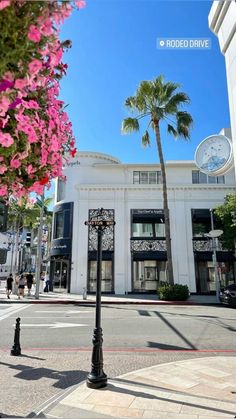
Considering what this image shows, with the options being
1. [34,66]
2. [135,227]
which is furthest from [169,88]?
[34,66]

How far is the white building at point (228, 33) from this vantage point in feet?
19.8

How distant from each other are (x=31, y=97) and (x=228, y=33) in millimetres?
4917

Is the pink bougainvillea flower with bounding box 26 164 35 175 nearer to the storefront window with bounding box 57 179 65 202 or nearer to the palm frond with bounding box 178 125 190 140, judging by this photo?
the palm frond with bounding box 178 125 190 140

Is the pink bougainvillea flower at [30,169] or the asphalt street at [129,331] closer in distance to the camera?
the pink bougainvillea flower at [30,169]

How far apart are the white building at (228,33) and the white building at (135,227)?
21.1m

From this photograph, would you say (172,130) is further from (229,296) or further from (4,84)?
(4,84)

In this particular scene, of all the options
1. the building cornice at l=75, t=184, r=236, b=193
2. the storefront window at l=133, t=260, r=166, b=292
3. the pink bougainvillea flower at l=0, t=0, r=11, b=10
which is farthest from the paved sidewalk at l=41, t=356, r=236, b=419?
the building cornice at l=75, t=184, r=236, b=193

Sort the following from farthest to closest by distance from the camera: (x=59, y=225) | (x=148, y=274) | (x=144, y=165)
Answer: (x=59, y=225) < (x=144, y=165) < (x=148, y=274)

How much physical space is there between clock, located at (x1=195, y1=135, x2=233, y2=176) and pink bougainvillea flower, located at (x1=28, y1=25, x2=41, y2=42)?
16.4 meters

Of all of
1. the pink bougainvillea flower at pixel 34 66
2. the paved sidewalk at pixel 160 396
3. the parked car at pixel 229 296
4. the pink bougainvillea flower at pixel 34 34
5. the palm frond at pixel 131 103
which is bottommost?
the paved sidewalk at pixel 160 396

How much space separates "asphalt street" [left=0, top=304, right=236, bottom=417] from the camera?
5844mm

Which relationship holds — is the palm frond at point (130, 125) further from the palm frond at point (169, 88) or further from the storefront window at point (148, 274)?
the storefront window at point (148, 274)

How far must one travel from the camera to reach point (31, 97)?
283 cm

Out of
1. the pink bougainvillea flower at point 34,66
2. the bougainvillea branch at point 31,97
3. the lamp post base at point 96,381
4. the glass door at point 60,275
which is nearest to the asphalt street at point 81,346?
the lamp post base at point 96,381
